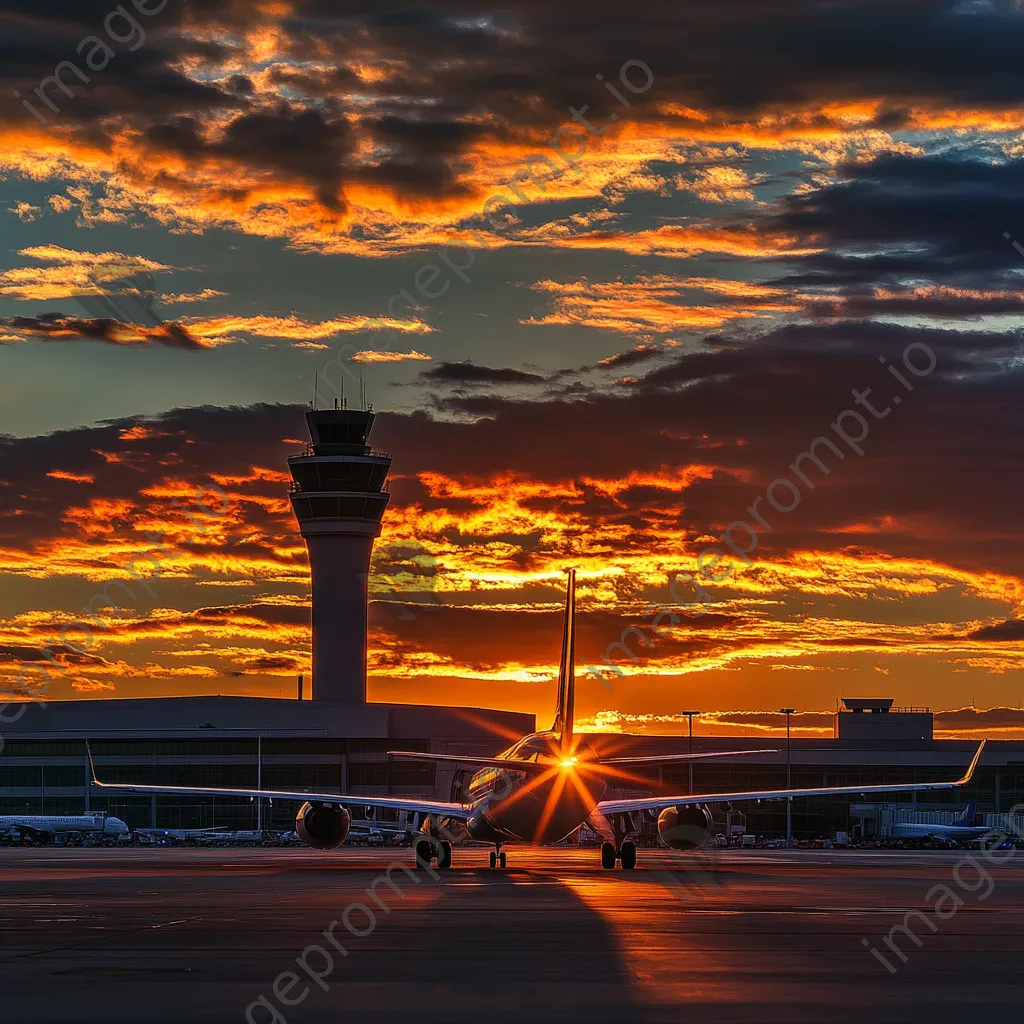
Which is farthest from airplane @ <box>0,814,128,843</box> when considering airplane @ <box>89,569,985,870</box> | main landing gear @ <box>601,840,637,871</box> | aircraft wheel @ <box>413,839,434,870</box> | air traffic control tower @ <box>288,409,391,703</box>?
main landing gear @ <box>601,840,637,871</box>

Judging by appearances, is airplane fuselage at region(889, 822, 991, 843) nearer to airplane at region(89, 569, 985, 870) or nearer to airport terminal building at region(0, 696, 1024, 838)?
airport terminal building at region(0, 696, 1024, 838)

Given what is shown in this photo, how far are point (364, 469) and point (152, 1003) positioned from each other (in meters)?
169

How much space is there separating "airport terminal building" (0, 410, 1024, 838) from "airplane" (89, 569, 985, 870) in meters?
101

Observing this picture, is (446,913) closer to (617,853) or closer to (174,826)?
(617,853)

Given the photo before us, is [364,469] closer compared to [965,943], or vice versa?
[965,943]

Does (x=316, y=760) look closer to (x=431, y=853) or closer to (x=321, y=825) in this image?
(x=321, y=825)

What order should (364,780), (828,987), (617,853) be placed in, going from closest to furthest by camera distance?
(828,987)
(617,853)
(364,780)

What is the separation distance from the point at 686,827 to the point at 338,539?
129m

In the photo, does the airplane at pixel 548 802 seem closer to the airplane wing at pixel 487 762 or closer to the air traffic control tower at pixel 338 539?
the airplane wing at pixel 487 762

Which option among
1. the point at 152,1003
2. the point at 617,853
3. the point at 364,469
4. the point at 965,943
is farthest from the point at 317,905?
the point at 364,469

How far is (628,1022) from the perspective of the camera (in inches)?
732

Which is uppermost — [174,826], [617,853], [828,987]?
[828,987]

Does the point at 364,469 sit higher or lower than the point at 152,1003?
higher

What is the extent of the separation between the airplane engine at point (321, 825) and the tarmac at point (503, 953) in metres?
14.5
